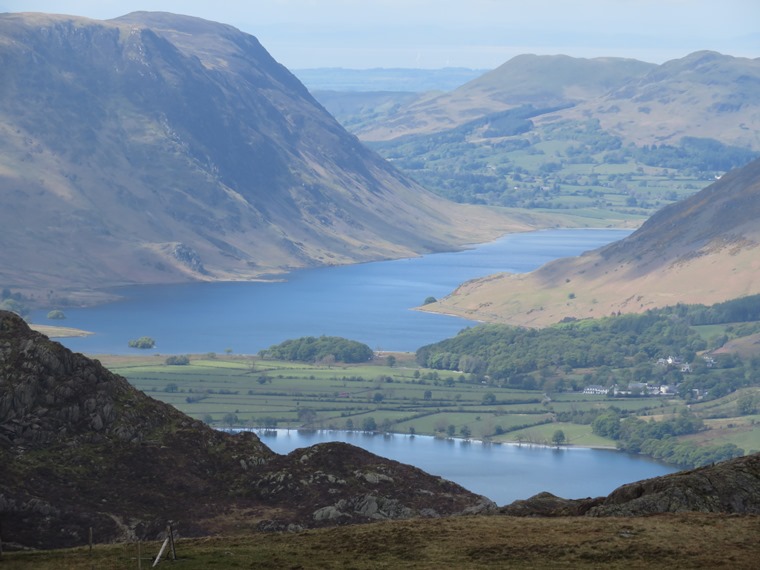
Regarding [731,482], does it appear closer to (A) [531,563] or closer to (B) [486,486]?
(A) [531,563]

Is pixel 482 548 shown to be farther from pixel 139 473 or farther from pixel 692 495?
pixel 139 473

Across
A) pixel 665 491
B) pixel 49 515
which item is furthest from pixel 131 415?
pixel 665 491

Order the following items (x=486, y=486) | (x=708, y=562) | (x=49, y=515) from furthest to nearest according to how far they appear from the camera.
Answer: (x=486, y=486) < (x=49, y=515) < (x=708, y=562)

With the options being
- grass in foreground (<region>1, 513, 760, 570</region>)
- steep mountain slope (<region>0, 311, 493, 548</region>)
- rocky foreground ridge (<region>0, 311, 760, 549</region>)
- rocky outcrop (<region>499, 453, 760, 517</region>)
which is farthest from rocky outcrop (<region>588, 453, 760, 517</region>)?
steep mountain slope (<region>0, 311, 493, 548</region>)

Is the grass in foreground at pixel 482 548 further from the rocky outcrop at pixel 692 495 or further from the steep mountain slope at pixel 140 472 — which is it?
the steep mountain slope at pixel 140 472

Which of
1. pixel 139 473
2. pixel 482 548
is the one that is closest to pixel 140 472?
pixel 139 473

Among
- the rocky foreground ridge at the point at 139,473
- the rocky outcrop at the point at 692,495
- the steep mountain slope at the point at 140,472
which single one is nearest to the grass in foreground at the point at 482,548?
the rocky outcrop at the point at 692,495
